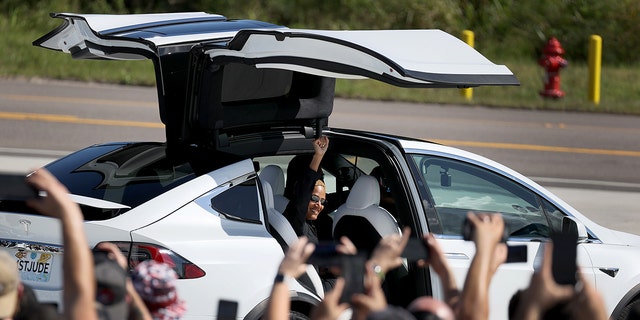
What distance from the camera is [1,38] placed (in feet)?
67.6

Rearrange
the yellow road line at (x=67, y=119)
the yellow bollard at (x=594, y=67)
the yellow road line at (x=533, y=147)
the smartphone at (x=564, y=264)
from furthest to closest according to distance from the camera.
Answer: the yellow bollard at (x=594, y=67), the yellow road line at (x=67, y=119), the yellow road line at (x=533, y=147), the smartphone at (x=564, y=264)

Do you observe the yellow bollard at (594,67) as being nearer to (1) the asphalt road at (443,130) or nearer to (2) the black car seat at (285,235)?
(1) the asphalt road at (443,130)

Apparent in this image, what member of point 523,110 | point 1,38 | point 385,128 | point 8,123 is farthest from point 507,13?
point 8,123

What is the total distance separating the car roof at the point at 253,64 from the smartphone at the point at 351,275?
1687mm

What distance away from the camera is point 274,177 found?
7176 millimetres

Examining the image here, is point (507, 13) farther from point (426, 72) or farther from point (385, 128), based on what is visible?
point (426, 72)

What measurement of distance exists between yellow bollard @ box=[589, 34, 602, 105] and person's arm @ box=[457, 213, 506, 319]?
1602 centimetres

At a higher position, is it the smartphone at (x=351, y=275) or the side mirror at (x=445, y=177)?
the smartphone at (x=351, y=275)

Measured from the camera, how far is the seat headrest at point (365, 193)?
21.5 feet

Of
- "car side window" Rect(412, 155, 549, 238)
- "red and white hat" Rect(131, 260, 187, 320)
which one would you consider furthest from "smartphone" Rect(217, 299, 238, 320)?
"car side window" Rect(412, 155, 549, 238)

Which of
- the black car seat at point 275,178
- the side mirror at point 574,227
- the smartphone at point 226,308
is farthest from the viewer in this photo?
the black car seat at point 275,178

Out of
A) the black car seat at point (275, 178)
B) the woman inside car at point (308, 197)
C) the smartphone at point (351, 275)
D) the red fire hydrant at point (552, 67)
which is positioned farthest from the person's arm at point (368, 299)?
the red fire hydrant at point (552, 67)

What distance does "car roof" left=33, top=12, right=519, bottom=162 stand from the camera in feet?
18.9

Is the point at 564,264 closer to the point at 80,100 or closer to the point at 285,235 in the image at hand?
the point at 285,235
